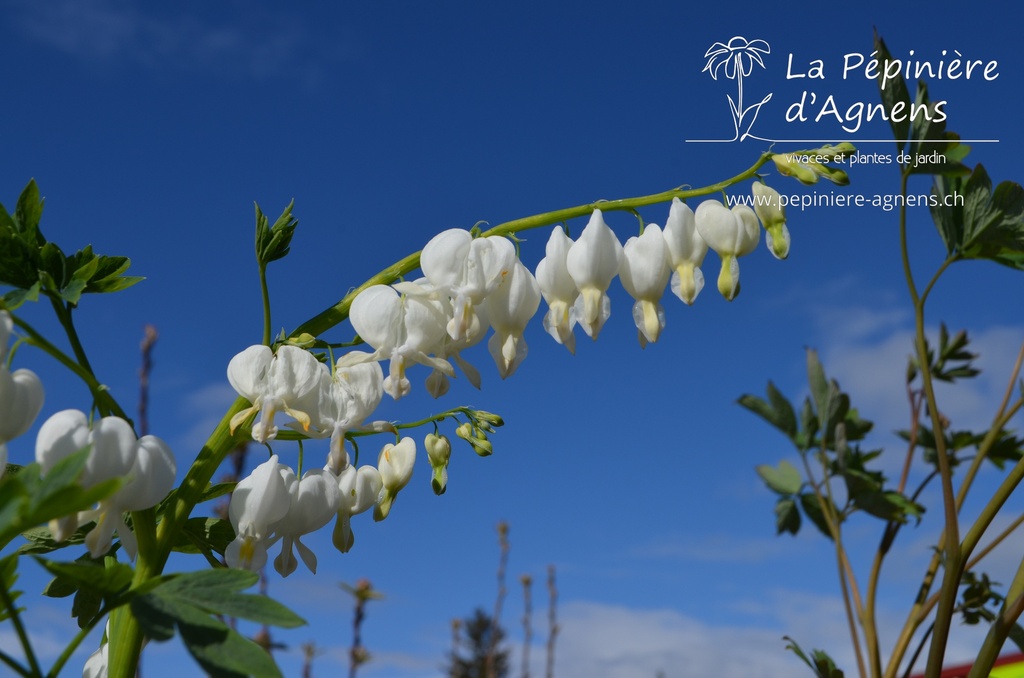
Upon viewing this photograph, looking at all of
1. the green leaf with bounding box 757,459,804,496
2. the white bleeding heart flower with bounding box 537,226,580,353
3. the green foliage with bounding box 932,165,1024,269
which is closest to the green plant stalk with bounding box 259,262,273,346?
the white bleeding heart flower with bounding box 537,226,580,353

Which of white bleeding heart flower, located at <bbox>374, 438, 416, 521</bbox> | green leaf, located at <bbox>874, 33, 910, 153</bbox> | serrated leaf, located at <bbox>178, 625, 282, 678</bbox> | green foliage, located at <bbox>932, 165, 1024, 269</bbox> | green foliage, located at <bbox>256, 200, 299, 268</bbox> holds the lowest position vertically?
serrated leaf, located at <bbox>178, 625, 282, 678</bbox>

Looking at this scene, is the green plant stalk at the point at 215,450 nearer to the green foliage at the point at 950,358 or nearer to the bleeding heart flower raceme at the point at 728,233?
the bleeding heart flower raceme at the point at 728,233

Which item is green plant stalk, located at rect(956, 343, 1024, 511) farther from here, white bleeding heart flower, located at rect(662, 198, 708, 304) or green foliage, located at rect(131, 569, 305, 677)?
green foliage, located at rect(131, 569, 305, 677)

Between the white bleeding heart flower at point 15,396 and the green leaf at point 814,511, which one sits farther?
the green leaf at point 814,511

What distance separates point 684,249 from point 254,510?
1.92ft

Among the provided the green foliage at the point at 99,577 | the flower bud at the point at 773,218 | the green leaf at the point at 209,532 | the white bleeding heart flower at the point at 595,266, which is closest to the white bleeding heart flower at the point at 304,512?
the green leaf at the point at 209,532

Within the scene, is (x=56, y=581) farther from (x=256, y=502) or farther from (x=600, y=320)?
(x=600, y=320)

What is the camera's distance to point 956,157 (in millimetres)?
1108

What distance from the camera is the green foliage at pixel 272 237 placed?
1048 millimetres

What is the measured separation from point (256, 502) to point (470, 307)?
31 centimetres

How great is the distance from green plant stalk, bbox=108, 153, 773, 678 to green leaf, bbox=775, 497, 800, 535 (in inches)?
48.0

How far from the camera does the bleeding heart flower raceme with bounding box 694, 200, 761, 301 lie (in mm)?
1059

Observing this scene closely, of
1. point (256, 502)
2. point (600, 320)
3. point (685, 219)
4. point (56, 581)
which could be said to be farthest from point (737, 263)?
point (56, 581)

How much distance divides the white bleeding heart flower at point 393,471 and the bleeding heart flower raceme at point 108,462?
0.30 m
